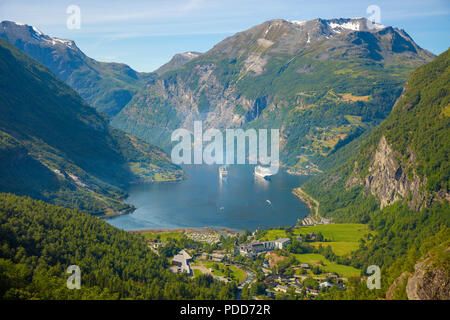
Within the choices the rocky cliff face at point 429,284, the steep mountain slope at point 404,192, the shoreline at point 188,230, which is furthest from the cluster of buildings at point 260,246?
the rocky cliff face at point 429,284

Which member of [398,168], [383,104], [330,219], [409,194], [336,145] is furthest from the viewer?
[383,104]

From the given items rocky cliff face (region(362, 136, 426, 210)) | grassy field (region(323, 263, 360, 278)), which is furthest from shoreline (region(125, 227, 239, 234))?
rocky cliff face (region(362, 136, 426, 210))

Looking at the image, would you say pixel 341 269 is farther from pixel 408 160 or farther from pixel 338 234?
pixel 408 160

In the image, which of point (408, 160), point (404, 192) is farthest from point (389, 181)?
point (404, 192)

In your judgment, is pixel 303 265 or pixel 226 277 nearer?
pixel 226 277

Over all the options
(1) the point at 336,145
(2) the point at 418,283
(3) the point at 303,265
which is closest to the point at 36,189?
(3) the point at 303,265

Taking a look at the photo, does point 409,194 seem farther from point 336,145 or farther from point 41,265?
point 336,145

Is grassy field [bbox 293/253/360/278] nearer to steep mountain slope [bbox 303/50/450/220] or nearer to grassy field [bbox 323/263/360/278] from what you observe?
grassy field [bbox 323/263/360/278]
